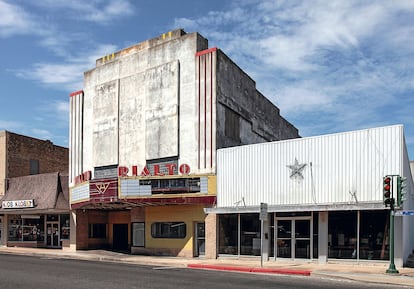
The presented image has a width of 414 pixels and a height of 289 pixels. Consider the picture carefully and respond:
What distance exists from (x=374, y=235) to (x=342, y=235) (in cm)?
150

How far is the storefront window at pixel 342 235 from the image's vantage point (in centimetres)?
2206

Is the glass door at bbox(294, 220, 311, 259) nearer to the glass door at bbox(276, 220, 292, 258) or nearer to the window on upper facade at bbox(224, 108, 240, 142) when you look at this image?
the glass door at bbox(276, 220, 292, 258)

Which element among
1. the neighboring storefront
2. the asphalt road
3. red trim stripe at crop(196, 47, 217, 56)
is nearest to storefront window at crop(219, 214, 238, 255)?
the asphalt road

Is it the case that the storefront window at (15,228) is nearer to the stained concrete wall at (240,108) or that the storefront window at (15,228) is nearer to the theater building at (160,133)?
the theater building at (160,133)

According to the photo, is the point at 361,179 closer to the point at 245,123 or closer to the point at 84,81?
the point at 245,123

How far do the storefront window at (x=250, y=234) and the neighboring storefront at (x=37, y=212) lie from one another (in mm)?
14958

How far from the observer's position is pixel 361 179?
21719mm

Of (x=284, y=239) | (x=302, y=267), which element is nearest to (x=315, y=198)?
(x=284, y=239)

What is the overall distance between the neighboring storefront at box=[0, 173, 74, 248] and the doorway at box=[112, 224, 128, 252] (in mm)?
3389

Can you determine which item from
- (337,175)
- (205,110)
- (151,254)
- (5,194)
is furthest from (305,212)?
(5,194)

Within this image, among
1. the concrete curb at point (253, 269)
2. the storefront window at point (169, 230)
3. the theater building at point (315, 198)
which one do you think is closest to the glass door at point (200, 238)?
the storefront window at point (169, 230)

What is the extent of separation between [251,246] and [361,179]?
7.04 meters

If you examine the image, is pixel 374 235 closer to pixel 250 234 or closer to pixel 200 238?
pixel 250 234

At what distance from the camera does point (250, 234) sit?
2561cm
